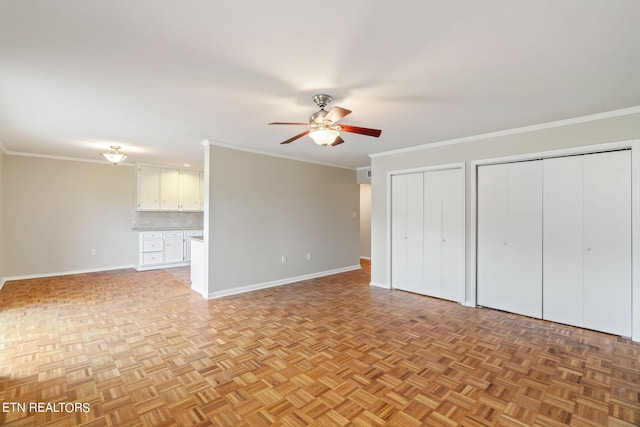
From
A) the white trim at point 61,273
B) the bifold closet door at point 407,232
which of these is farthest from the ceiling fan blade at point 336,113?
the white trim at point 61,273

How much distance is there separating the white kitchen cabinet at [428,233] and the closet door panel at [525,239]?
2.06 feet

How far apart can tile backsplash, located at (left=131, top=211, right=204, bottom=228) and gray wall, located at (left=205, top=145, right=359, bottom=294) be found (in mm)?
3439

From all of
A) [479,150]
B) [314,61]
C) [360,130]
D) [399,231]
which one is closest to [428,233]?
[399,231]

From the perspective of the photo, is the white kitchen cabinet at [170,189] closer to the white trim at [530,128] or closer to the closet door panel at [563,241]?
the white trim at [530,128]

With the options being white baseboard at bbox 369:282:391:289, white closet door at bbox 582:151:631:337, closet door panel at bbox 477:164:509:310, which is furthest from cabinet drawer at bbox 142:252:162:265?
white closet door at bbox 582:151:631:337

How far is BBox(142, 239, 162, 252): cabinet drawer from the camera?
22.5 feet

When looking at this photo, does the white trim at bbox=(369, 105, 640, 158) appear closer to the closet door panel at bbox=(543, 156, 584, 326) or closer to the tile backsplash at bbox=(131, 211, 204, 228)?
the closet door panel at bbox=(543, 156, 584, 326)

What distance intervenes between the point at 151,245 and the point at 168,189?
141 cm

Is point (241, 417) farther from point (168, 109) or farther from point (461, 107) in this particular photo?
point (461, 107)

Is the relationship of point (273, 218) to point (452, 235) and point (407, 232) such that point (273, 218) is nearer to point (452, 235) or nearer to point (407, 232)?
point (407, 232)

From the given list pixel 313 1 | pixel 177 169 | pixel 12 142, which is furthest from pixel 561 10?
pixel 177 169

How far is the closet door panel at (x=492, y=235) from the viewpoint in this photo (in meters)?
4.00

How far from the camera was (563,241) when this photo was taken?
3.54 meters

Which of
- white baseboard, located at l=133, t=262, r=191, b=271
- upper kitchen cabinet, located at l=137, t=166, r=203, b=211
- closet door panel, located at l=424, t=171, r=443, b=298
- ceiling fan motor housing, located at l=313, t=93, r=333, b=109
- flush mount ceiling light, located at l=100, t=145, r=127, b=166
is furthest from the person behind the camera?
upper kitchen cabinet, located at l=137, t=166, r=203, b=211
